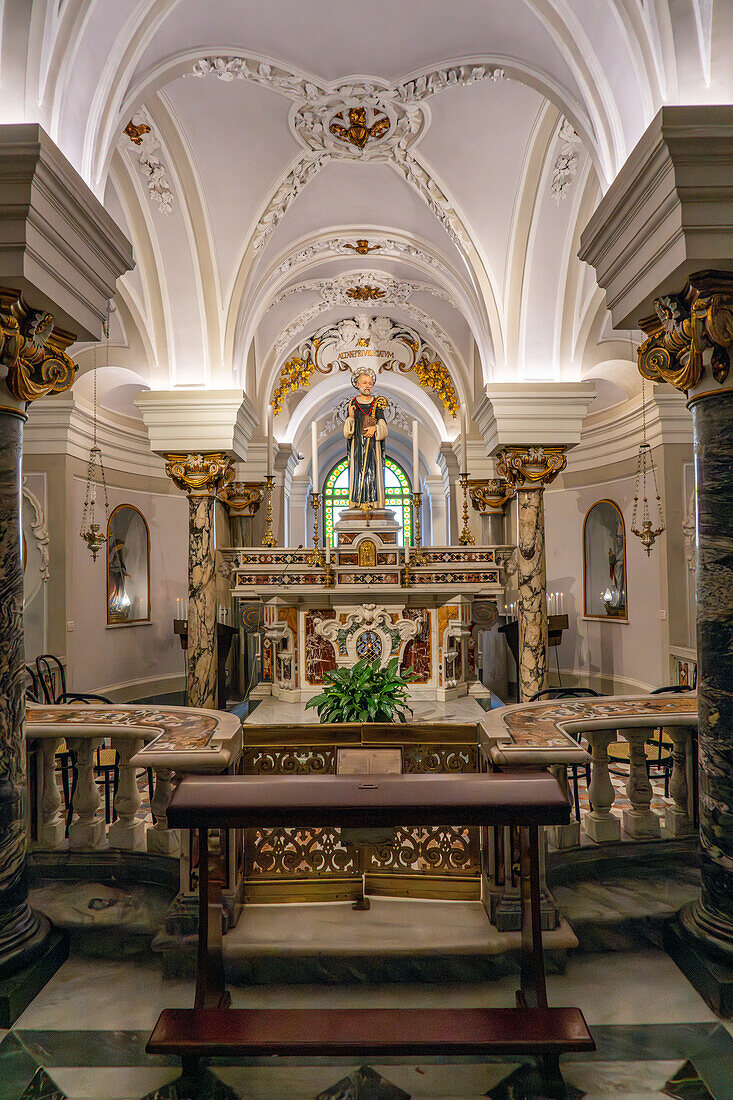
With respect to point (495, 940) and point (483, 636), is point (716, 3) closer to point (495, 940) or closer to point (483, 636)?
point (495, 940)

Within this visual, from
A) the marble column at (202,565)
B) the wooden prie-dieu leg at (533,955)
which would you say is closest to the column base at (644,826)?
the wooden prie-dieu leg at (533,955)

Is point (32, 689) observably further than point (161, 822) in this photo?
Yes

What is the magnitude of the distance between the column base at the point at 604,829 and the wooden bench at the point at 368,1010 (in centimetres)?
120

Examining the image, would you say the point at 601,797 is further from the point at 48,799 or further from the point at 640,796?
the point at 48,799

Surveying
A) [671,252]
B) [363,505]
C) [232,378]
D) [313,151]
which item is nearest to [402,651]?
[363,505]

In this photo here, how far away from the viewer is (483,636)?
13281 millimetres

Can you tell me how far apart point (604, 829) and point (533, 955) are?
136 cm

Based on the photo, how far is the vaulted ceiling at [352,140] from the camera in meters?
3.81

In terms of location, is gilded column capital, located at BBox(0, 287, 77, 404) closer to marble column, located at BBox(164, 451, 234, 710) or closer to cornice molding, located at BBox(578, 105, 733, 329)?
cornice molding, located at BBox(578, 105, 733, 329)

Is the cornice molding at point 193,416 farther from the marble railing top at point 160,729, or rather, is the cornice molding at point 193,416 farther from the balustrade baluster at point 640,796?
the balustrade baluster at point 640,796

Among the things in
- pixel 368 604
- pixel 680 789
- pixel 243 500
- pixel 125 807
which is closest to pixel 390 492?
pixel 243 500

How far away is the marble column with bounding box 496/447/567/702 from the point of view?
8.16 meters

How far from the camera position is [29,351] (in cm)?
340

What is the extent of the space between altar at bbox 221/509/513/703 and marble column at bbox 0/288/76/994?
5535 mm
